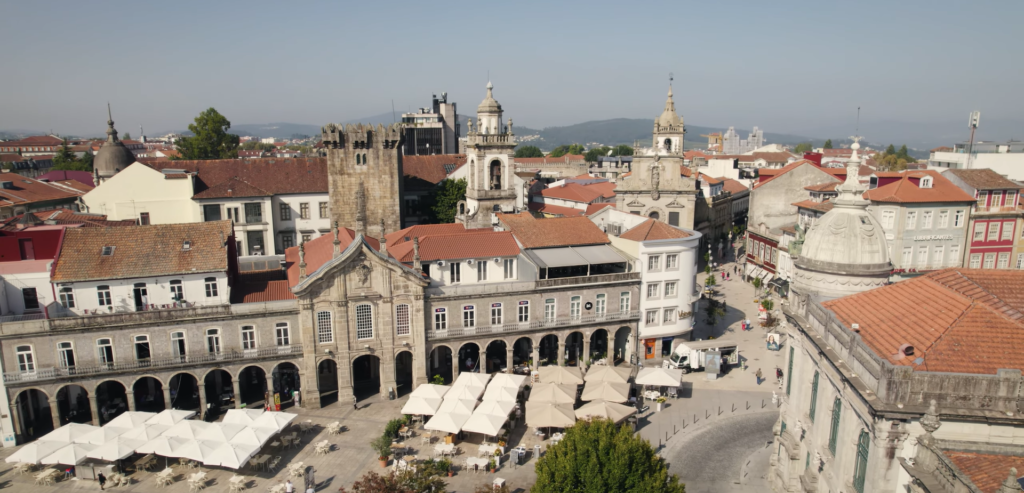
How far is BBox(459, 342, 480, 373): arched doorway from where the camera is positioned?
149 ft

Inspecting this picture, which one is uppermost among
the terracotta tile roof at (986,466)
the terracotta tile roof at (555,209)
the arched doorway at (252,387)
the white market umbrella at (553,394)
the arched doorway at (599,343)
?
the terracotta tile roof at (986,466)

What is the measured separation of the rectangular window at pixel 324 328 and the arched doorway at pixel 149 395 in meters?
10.1

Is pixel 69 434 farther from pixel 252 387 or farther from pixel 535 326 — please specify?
pixel 535 326

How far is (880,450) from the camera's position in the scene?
A: 64.6 feet

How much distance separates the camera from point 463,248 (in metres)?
42.2

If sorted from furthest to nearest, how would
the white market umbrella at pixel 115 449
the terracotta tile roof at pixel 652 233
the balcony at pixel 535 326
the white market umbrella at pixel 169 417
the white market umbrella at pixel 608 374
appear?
the terracotta tile roof at pixel 652 233
the balcony at pixel 535 326
the white market umbrella at pixel 608 374
the white market umbrella at pixel 169 417
the white market umbrella at pixel 115 449

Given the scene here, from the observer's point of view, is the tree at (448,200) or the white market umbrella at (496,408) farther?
the tree at (448,200)

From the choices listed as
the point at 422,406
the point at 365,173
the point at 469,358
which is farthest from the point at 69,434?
the point at 365,173

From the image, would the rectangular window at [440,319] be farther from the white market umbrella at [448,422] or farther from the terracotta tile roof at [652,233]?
the terracotta tile roof at [652,233]

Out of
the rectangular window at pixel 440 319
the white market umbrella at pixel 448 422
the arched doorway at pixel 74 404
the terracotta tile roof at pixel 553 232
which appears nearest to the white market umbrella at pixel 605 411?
the white market umbrella at pixel 448 422

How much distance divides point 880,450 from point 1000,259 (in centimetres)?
4987

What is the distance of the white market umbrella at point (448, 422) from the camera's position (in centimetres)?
3406

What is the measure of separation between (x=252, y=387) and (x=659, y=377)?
2715cm

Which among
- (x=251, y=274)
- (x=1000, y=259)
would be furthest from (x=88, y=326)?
(x=1000, y=259)
